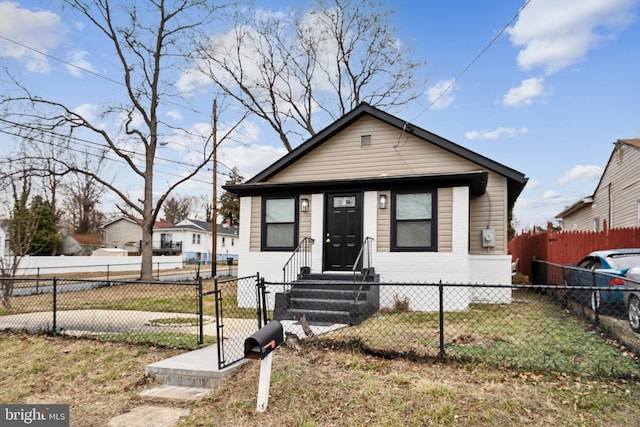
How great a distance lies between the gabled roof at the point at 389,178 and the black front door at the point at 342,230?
443 mm

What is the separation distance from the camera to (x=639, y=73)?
1372 centimetres

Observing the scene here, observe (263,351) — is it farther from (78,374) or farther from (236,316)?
(236,316)

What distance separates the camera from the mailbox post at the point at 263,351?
3855 millimetres

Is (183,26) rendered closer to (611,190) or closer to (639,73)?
(639,73)

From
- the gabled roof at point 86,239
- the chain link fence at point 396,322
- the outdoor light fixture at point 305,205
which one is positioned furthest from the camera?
the gabled roof at point 86,239

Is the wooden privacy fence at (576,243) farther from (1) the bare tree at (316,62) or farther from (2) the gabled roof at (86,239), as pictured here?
(2) the gabled roof at (86,239)

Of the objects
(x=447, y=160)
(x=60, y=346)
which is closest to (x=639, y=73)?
(x=447, y=160)

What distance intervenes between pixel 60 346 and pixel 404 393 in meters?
5.40

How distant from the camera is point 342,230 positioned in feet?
34.7

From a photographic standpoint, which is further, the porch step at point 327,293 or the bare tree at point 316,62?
the bare tree at point 316,62

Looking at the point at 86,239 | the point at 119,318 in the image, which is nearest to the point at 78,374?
the point at 119,318

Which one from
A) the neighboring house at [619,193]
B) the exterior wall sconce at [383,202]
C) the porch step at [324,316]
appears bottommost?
the porch step at [324,316]

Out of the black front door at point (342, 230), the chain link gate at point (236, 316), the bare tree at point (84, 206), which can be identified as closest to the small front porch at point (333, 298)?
the black front door at point (342, 230)

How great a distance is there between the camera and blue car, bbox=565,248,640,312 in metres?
7.18
